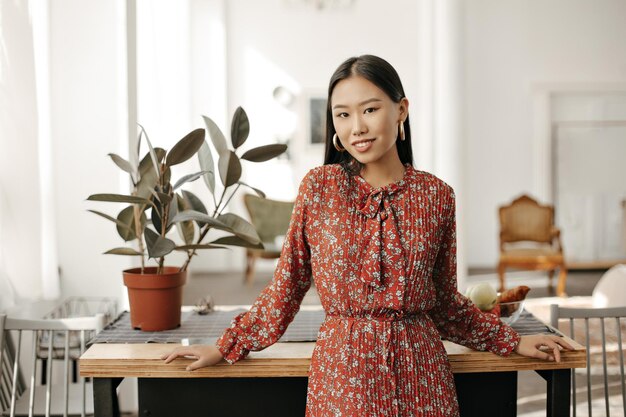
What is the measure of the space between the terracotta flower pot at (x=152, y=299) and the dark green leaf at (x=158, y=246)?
0.44 ft

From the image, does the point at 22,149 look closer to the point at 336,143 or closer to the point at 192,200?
the point at 192,200

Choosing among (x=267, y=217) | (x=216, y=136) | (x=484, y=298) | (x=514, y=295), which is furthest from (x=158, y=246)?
(x=267, y=217)

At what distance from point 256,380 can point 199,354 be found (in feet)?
1.10

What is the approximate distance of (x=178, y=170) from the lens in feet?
22.9

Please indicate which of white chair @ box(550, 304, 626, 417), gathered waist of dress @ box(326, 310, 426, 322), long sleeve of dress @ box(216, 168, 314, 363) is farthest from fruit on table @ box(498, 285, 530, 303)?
long sleeve of dress @ box(216, 168, 314, 363)

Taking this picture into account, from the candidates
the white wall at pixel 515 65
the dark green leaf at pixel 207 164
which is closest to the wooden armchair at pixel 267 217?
the white wall at pixel 515 65

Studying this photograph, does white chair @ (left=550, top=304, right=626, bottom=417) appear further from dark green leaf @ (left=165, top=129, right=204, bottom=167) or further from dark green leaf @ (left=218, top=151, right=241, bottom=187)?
dark green leaf @ (left=165, top=129, right=204, bottom=167)

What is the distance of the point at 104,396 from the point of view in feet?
5.58

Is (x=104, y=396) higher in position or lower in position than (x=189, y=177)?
lower

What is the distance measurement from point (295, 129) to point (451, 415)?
7018mm

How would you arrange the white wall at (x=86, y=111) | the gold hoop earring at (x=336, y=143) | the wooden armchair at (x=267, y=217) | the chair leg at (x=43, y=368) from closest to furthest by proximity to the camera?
1. the gold hoop earring at (x=336, y=143)
2. the chair leg at (x=43, y=368)
3. the white wall at (x=86, y=111)
4. the wooden armchair at (x=267, y=217)

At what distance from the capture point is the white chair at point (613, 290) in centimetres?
496

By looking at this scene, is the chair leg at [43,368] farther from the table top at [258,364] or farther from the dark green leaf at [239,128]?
the dark green leaf at [239,128]

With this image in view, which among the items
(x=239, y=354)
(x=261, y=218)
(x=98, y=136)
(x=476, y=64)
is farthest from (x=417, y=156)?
(x=239, y=354)
